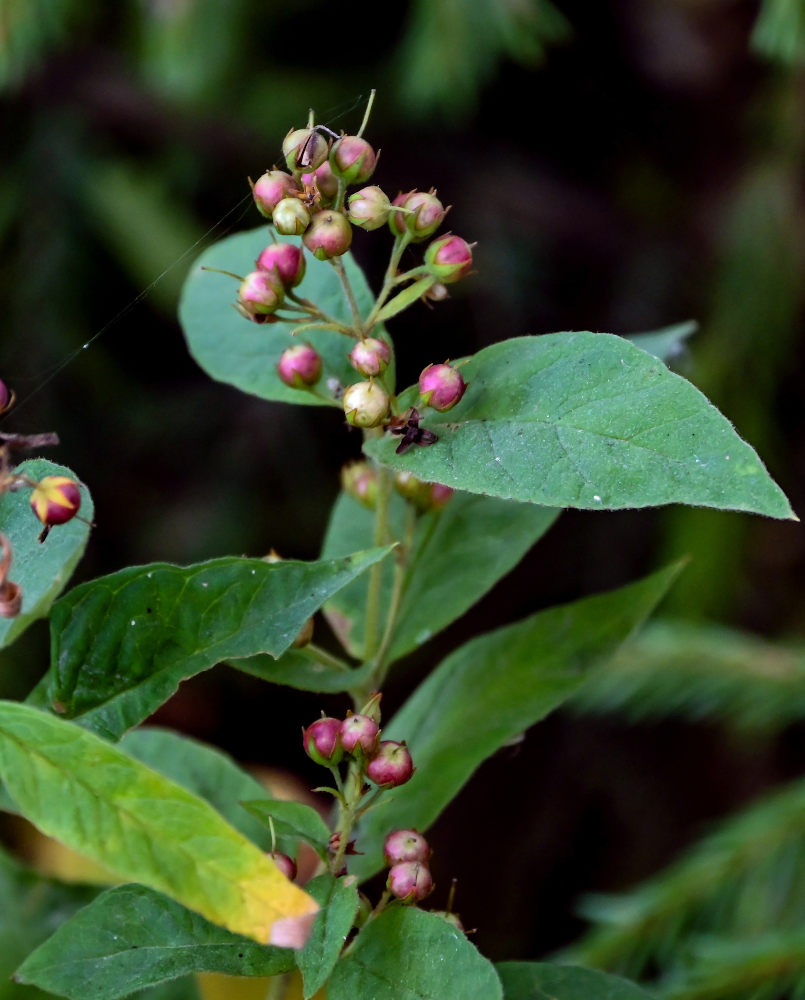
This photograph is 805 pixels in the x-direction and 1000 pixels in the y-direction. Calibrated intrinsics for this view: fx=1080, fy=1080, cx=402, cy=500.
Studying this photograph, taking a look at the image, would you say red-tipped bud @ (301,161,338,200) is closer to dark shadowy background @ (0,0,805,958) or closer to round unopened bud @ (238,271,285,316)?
round unopened bud @ (238,271,285,316)

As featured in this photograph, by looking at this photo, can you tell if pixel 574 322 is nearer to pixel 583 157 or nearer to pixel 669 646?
pixel 583 157

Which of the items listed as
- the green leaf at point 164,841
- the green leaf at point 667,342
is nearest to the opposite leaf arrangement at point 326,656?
the green leaf at point 164,841

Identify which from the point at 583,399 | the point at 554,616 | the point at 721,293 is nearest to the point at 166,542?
the point at 721,293

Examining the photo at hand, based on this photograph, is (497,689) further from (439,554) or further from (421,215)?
(421,215)

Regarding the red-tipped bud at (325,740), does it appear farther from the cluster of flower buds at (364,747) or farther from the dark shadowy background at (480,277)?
the dark shadowy background at (480,277)

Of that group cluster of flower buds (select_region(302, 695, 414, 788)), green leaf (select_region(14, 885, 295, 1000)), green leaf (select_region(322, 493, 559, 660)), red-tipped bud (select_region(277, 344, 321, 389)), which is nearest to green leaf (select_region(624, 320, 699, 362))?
green leaf (select_region(322, 493, 559, 660))

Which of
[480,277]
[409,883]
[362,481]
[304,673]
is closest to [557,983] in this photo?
[409,883]
